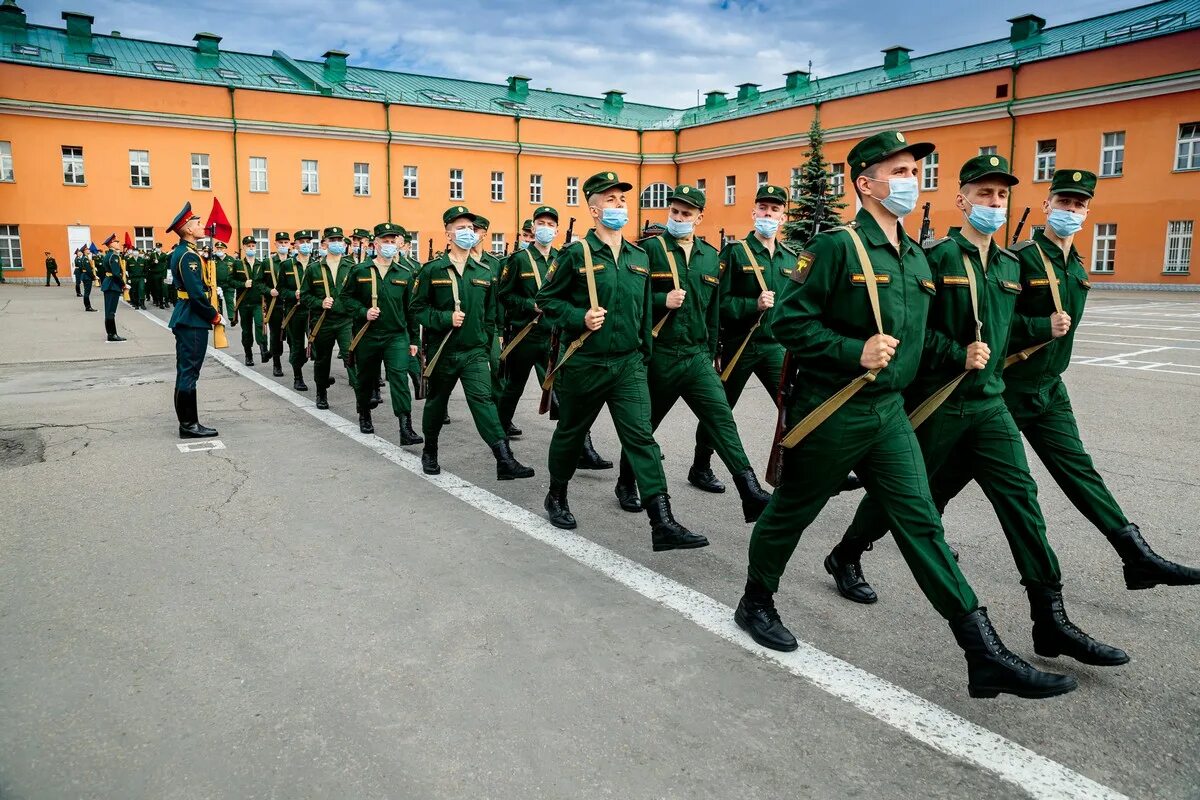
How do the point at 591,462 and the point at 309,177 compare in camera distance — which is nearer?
the point at 591,462

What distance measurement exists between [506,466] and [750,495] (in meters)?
2.03

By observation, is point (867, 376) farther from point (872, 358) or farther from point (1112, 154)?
point (1112, 154)

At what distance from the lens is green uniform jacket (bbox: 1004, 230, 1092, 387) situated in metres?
4.26

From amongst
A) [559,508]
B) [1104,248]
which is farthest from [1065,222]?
[1104,248]

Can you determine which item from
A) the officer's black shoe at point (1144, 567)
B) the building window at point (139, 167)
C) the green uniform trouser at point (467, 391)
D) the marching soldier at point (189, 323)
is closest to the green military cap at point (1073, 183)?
the officer's black shoe at point (1144, 567)

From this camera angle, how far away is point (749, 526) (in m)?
5.65

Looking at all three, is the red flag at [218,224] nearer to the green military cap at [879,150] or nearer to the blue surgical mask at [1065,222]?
the green military cap at [879,150]

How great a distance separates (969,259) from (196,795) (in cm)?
350

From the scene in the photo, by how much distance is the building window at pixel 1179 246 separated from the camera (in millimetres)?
33281

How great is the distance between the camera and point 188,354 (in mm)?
8469

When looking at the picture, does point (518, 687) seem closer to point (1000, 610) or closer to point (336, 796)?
point (336, 796)

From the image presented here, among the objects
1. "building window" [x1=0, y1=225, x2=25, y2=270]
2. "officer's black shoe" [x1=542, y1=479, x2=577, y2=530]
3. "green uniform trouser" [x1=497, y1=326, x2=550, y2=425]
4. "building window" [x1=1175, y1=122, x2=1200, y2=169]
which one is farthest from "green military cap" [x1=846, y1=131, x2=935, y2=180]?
"building window" [x1=0, y1=225, x2=25, y2=270]

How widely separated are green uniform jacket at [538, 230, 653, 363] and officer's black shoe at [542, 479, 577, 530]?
870mm

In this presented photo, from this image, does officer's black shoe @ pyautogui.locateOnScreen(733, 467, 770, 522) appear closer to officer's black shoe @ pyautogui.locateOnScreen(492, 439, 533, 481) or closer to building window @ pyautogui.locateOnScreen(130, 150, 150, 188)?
officer's black shoe @ pyautogui.locateOnScreen(492, 439, 533, 481)
